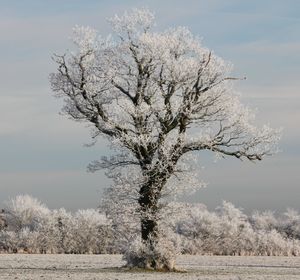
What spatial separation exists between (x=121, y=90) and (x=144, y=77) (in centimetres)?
153

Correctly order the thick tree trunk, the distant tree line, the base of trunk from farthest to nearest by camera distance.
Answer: the distant tree line
the thick tree trunk
the base of trunk

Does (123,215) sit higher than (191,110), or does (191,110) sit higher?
(191,110)

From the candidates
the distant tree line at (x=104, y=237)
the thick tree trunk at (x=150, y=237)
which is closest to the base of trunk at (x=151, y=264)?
the thick tree trunk at (x=150, y=237)

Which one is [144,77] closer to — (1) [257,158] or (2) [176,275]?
(1) [257,158]

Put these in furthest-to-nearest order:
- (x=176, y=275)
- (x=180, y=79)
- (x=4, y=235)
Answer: (x=4, y=235), (x=180, y=79), (x=176, y=275)

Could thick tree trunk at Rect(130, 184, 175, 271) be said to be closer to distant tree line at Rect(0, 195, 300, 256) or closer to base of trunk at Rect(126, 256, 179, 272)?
base of trunk at Rect(126, 256, 179, 272)

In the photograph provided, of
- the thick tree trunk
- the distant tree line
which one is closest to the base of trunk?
the thick tree trunk

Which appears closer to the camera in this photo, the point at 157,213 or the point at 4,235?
the point at 157,213

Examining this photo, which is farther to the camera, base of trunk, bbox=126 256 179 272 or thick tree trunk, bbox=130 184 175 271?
thick tree trunk, bbox=130 184 175 271

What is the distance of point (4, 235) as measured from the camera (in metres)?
88.2

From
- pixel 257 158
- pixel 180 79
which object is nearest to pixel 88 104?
pixel 180 79

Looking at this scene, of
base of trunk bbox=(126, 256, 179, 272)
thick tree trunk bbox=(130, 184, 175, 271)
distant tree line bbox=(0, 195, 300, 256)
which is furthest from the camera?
distant tree line bbox=(0, 195, 300, 256)

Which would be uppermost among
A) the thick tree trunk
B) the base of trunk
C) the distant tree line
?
the distant tree line

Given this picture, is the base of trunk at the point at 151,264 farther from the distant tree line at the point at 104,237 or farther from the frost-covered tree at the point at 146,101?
the distant tree line at the point at 104,237
